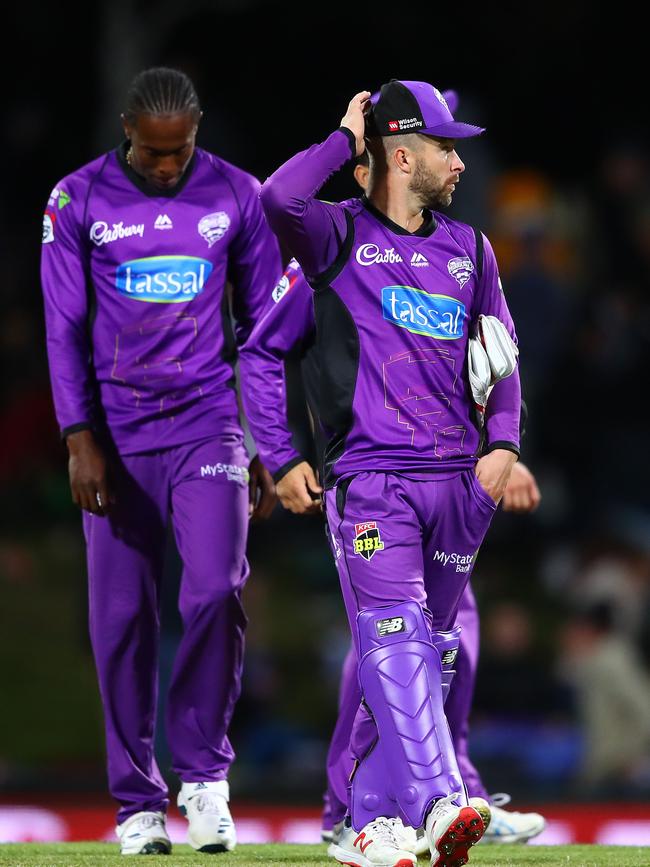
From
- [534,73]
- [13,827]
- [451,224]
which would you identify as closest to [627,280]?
[534,73]

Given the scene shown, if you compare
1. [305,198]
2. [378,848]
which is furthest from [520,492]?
[378,848]

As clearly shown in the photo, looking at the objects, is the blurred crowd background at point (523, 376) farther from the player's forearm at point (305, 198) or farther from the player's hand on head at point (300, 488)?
the player's forearm at point (305, 198)

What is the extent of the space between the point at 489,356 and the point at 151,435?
4.44 ft

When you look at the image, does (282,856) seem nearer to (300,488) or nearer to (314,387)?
(300,488)

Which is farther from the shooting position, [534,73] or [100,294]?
[534,73]

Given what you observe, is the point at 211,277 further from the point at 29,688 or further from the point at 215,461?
the point at 29,688

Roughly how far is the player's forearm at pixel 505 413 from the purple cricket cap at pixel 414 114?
77 centimetres

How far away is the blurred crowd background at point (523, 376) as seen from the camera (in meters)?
11.0

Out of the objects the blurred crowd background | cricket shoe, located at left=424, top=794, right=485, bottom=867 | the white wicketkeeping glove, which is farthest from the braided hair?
the blurred crowd background

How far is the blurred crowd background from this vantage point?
11.0 meters

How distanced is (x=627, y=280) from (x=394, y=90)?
8.41 metres

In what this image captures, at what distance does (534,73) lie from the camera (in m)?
15.9

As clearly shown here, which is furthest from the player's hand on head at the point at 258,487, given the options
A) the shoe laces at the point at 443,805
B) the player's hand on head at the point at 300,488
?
the shoe laces at the point at 443,805

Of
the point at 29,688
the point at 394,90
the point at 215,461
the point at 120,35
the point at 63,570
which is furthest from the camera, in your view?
the point at 120,35
